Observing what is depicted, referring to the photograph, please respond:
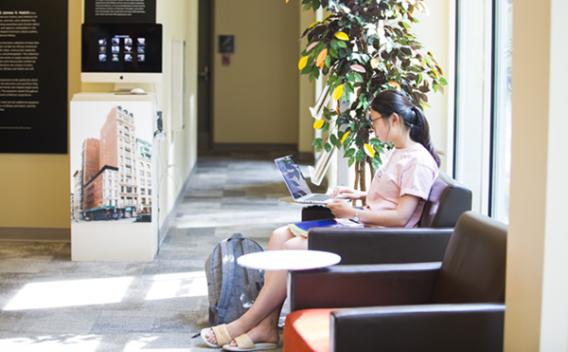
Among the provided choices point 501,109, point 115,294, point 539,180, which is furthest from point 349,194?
point 539,180

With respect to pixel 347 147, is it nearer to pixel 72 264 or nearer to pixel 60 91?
pixel 72 264

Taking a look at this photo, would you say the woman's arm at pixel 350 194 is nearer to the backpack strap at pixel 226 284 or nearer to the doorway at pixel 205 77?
the backpack strap at pixel 226 284

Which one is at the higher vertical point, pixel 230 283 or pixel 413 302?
pixel 413 302

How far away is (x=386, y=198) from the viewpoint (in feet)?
13.6

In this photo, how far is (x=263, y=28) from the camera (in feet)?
44.7

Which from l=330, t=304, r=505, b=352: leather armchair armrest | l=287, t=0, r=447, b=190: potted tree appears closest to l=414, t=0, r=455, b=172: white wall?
l=287, t=0, r=447, b=190: potted tree

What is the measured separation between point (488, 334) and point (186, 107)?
6.78m

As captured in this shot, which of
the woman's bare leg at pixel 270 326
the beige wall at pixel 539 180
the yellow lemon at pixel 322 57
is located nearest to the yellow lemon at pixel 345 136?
the yellow lemon at pixel 322 57

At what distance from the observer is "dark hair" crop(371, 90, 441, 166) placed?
162 inches

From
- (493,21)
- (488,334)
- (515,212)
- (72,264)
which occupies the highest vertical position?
(493,21)

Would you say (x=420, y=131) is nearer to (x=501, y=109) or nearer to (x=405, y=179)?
(x=405, y=179)

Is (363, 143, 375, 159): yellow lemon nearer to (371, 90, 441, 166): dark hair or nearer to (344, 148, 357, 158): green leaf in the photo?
(344, 148, 357, 158): green leaf

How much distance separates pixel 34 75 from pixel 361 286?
13.3 ft

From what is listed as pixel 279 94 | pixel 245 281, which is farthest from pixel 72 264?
pixel 279 94
